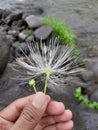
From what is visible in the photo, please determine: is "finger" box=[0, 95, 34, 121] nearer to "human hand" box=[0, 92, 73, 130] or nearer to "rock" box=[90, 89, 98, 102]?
"human hand" box=[0, 92, 73, 130]

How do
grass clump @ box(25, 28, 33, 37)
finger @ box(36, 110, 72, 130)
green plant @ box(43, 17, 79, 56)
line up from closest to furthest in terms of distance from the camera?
finger @ box(36, 110, 72, 130) < green plant @ box(43, 17, 79, 56) < grass clump @ box(25, 28, 33, 37)

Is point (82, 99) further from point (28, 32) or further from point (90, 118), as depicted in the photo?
point (28, 32)

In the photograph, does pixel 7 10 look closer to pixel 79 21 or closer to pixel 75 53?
pixel 79 21

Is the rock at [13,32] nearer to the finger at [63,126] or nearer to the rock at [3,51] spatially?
the rock at [3,51]

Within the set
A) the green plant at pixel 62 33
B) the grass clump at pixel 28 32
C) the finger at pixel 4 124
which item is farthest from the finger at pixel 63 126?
the grass clump at pixel 28 32

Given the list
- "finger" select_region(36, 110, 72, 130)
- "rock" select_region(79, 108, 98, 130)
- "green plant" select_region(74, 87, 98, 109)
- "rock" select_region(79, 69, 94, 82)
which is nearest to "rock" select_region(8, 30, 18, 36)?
"rock" select_region(79, 69, 94, 82)

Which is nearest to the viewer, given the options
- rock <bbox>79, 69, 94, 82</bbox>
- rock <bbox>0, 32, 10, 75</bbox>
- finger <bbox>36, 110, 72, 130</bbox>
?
finger <bbox>36, 110, 72, 130</bbox>
